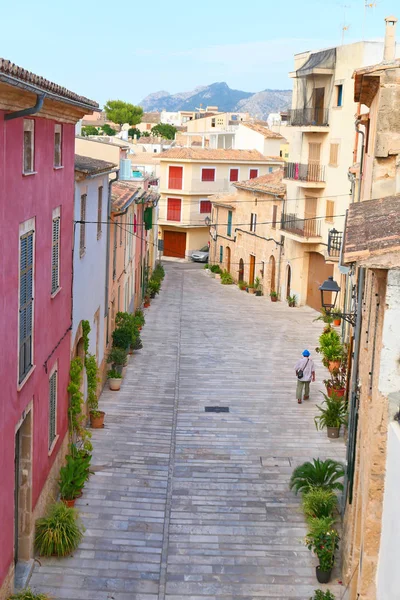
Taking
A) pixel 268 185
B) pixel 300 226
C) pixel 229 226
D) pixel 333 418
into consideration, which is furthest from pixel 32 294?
pixel 229 226

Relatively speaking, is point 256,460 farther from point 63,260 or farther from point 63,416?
point 63,260

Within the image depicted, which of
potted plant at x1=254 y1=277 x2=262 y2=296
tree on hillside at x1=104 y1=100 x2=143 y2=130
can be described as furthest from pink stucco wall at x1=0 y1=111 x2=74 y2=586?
tree on hillside at x1=104 y1=100 x2=143 y2=130

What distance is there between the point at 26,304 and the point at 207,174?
50698 mm

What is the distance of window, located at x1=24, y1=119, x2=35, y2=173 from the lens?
36.7 ft

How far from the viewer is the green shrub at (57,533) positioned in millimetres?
12508

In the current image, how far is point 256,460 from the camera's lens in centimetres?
1738

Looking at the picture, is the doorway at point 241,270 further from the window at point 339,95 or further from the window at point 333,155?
the window at point 339,95

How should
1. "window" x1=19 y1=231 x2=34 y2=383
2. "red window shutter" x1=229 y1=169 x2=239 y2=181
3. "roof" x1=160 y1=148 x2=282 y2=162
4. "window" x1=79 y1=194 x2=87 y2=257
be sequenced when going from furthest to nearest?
1. "red window shutter" x1=229 y1=169 x2=239 y2=181
2. "roof" x1=160 y1=148 x2=282 y2=162
3. "window" x1=79 y1=194 x2=87 y2=257
4. "window" x1=19 y1=231 x2=34 y2=383

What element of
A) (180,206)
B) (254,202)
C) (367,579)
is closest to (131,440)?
(367,579)

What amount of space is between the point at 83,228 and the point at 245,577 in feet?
27.6

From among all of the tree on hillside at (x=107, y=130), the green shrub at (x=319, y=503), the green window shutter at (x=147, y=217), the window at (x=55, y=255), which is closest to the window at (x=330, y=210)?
the green window shutter at (x=147, y=217)

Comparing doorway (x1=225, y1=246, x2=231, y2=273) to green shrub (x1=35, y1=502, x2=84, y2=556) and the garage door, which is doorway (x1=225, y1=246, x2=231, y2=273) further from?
green shrub (x1=35, y1=502, x2=84, y2=556)

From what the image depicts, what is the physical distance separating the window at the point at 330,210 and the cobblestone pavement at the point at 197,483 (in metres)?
9.48

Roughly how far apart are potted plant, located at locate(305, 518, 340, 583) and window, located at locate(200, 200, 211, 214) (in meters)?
50.4
